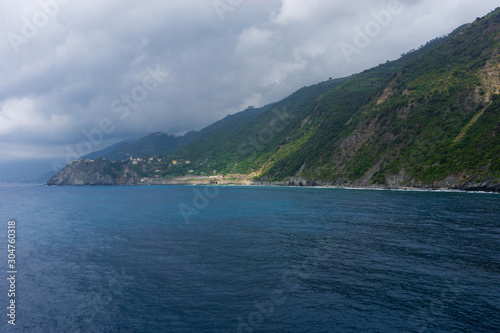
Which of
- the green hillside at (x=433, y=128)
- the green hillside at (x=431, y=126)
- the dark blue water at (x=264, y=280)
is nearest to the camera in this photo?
the dark blue water at (x=264, y=280)

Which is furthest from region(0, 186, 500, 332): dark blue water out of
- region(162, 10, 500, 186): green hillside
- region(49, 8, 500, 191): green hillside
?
region(162, 10, 500, 186): green hillside

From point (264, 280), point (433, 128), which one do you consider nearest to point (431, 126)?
point (433, 128)

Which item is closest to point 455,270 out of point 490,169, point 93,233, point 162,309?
point 162,309

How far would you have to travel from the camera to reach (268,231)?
44156 millimetres

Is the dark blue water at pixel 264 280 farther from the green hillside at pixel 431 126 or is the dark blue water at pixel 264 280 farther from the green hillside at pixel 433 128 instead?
the green hillside at pixel 431 126

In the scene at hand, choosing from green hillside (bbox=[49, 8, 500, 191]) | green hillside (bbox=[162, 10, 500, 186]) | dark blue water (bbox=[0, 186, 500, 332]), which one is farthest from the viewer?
green hillside (bbox=[162, 10, 500, 186])

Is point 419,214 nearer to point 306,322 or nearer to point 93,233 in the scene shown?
point 306,322

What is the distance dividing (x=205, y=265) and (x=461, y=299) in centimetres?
2140

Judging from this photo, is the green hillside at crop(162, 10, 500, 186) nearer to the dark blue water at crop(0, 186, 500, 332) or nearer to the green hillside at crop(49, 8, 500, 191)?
the green hillside at crop(49, 8, 500, 191)

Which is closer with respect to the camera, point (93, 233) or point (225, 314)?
point (225, 314)

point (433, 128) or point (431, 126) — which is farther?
point (431, 126)

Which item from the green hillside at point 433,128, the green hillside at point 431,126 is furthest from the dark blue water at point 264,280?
the green hillside at point 431,126

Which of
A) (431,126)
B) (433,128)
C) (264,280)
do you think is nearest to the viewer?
(264,280)

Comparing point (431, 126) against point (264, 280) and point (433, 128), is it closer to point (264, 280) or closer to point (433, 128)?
point (433, 128)
